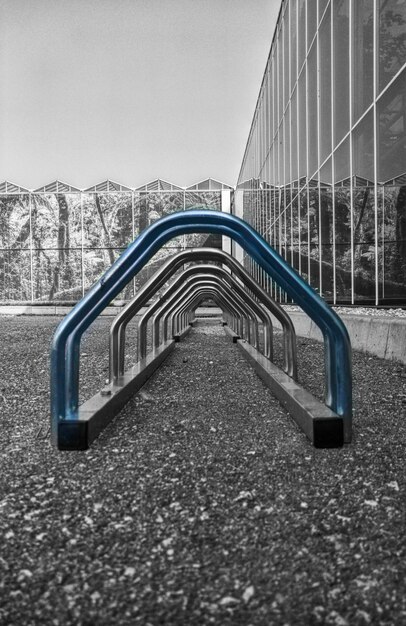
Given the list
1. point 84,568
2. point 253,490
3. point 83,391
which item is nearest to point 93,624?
point 84,568

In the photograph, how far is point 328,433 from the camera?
1831 mm

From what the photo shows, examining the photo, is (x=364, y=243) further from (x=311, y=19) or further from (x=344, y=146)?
(x=311, y=19)

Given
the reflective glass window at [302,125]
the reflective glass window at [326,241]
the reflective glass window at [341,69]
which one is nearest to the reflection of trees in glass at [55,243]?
the reflective glass window at [302,125]

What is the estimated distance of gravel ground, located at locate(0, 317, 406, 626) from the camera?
0.94 m

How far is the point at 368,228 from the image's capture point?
25.3ft

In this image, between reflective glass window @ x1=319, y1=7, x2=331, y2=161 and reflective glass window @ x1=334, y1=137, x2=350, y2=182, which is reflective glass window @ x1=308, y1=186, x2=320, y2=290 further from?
reflective glass window @ x1=334, y1=137, x2=350, y2=182

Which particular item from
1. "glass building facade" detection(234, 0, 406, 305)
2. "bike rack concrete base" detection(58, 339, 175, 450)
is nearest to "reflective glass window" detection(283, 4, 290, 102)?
"glass building facade" detection(234, 0, 406, 305)

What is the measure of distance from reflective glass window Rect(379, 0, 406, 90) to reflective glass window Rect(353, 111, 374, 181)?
2.00ft

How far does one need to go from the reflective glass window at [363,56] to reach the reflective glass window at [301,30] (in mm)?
3836

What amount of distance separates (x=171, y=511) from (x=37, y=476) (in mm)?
438

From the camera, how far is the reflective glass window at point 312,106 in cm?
1044

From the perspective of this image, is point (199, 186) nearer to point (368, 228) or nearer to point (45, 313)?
point (45, 313)

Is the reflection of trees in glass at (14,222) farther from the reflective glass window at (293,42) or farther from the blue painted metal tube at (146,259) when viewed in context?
the blue painted metal tube at (146,259)

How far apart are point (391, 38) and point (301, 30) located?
6052 millimetres
